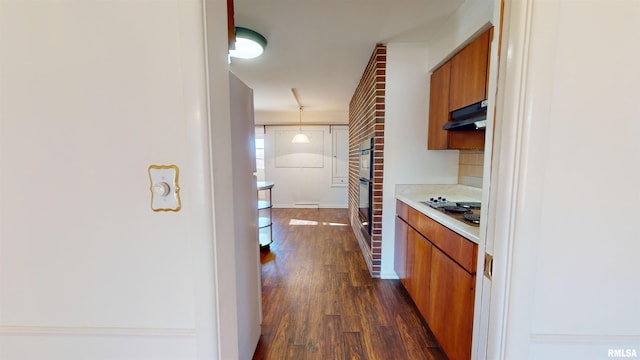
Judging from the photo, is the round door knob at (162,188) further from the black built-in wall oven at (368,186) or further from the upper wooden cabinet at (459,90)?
the black built-in wall oven at (368,186)

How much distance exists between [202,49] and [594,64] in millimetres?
933

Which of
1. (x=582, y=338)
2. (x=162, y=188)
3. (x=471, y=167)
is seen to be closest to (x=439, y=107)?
(x=471, y=167)

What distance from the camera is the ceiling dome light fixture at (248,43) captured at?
207 cm

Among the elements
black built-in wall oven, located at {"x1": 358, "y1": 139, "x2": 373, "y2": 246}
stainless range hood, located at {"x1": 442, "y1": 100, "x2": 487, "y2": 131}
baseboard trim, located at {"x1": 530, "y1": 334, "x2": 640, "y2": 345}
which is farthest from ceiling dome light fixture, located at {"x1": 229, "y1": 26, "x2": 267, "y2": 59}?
baseboard trim, located at {"x1": 530, "y1": 334, "x2": 640, "y2": 345}

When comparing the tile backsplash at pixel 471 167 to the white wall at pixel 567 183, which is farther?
the tile backsplash at pixel 471 167

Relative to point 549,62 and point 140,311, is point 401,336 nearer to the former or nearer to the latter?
point 140,311

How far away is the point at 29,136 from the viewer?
2.04 feet

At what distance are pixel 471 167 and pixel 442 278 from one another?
4.24 feet

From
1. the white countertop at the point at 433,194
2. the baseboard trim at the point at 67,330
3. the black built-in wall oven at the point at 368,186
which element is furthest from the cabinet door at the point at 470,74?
the baseboard trim at the point at 67,330

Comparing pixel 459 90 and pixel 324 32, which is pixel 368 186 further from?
pixel 324 32

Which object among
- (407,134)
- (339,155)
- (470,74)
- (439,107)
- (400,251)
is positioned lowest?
(400,251)

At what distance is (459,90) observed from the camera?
1.80 meters

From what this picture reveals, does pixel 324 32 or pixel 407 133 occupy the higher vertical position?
pixel 324 32

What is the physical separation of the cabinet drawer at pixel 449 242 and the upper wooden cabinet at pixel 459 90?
0.73 meters
